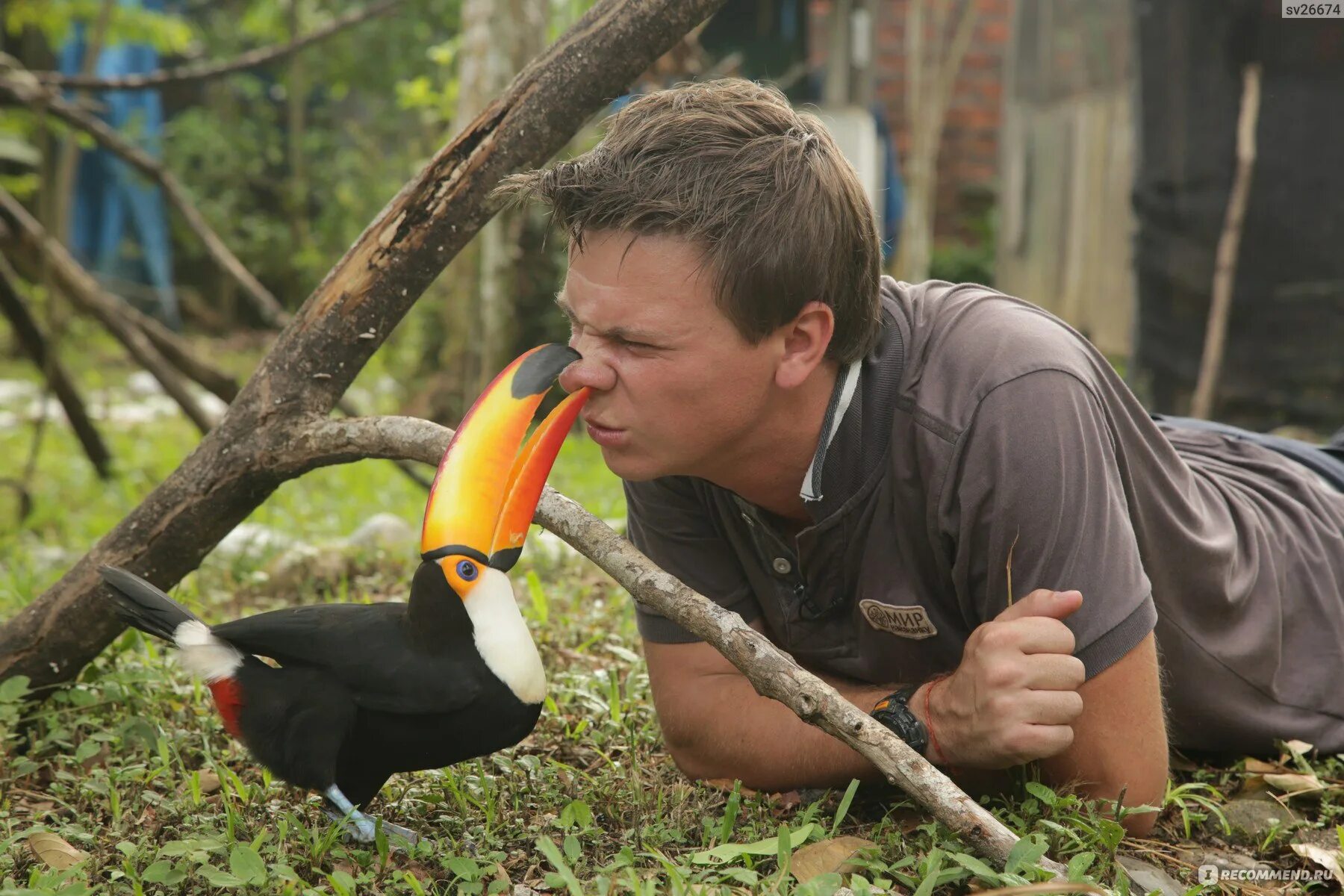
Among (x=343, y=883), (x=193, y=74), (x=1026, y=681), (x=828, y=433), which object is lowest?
(x=343, y=883)

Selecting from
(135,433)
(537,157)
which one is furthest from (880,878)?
(135,433)

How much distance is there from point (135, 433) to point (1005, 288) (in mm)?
5903

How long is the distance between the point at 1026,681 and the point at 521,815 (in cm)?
103

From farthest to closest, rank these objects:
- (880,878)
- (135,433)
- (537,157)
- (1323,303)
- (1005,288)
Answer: (1005,288) < (135,433) < (1323,303) < (537,157) < (880,878)

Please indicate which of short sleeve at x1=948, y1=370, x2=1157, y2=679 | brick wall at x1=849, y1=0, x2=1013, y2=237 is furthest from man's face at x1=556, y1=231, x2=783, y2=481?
brick wall at x1=849, y1=0, x2=1013, y2=237

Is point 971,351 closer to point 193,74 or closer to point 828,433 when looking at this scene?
point 828,433

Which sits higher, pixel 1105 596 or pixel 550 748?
pixel 1105 596

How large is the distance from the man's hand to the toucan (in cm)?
75

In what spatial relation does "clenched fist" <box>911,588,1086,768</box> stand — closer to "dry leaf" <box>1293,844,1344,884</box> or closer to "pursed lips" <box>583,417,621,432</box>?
"dry leaf" <box>1293,844,1344,884</box>

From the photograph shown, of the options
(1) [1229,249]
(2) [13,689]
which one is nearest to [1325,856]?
(2) [13,689]

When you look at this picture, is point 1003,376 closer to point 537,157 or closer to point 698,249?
point 698,249

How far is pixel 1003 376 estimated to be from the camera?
2248 millimetres

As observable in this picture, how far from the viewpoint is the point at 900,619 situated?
8.10 ft

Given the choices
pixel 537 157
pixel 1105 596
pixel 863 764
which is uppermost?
pixel 537 157
